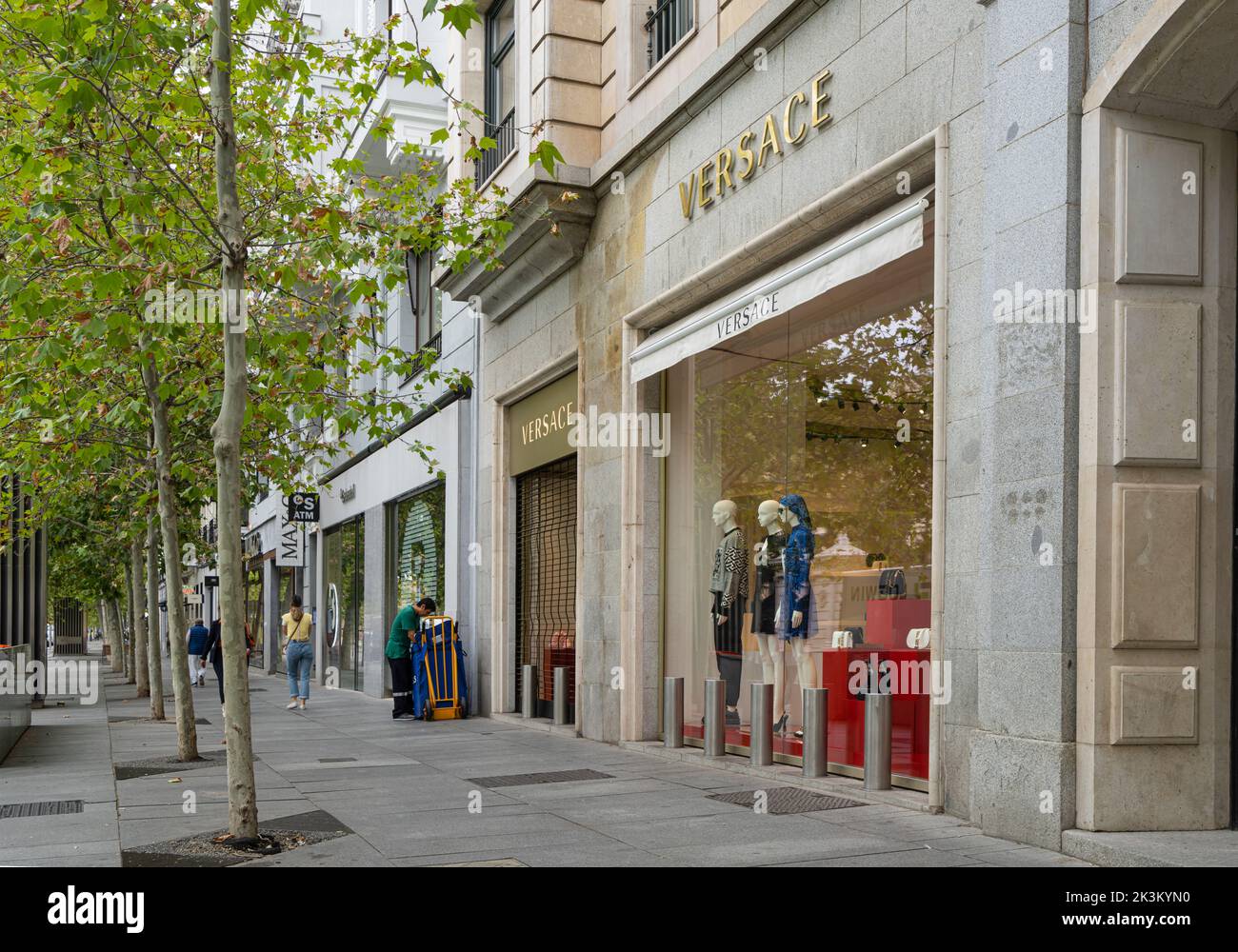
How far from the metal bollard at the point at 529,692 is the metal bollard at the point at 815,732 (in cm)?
681

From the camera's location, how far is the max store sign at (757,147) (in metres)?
9.65

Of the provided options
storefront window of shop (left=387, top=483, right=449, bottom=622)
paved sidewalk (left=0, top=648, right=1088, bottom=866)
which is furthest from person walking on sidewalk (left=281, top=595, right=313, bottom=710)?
Answer: paved sidewalk (left=0, top=648, right=1088, bottom=866)

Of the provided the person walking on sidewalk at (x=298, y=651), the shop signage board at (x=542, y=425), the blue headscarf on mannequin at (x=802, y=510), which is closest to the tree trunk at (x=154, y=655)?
the person walking on sidewalk at (x=298, y=651)

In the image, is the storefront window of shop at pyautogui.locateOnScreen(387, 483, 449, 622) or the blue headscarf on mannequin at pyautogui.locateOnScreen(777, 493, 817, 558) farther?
the storefront window of shop at pyautogui.locateOnScreen(387, 483, 449, 622)

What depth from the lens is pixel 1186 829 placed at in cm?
665

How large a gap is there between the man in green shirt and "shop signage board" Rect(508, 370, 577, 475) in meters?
2.46

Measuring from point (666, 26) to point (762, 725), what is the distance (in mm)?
6982

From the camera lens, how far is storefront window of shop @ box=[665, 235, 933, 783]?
9922 mm

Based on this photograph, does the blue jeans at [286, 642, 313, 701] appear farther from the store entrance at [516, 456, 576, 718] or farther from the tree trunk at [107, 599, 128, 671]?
the tree trunk at [107, 599, 128, 671]

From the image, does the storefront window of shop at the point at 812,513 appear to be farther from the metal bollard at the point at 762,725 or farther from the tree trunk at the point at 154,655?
the tree trunk at the point at 154,655

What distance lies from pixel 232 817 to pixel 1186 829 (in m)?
5.12

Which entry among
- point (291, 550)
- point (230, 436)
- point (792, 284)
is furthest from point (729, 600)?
point (291, 550)
